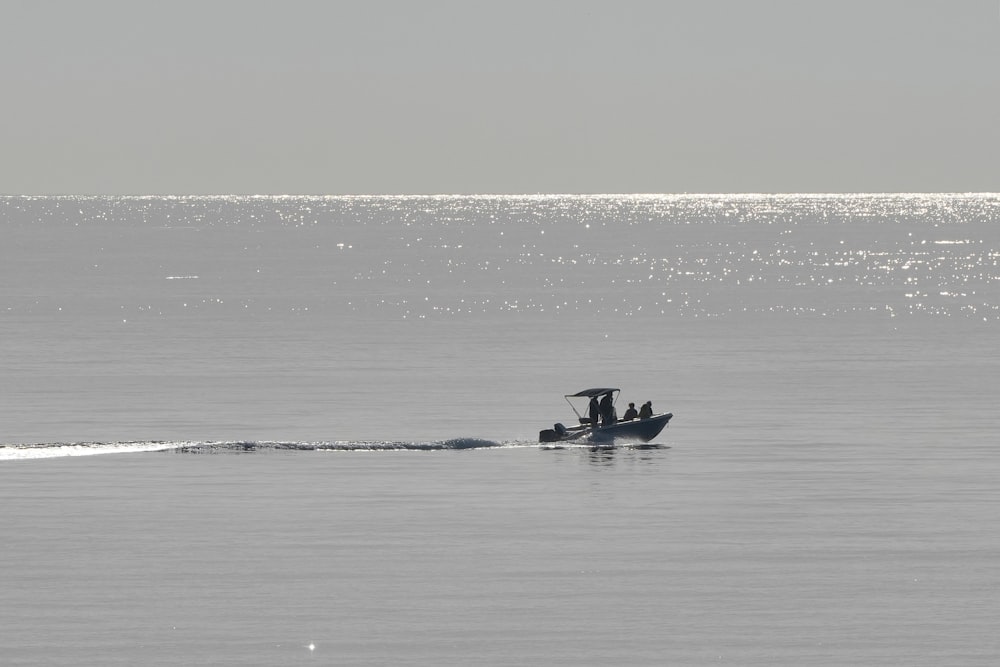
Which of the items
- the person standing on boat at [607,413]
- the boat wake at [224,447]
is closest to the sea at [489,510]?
the boat wake at [224,447]

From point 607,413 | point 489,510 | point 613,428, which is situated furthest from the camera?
point 607,413

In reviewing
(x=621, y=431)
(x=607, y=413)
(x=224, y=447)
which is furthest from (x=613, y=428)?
(x=224, y=447)

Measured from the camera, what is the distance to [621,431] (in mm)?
71125

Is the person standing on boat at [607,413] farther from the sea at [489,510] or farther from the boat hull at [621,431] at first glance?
the sea at [489,510]

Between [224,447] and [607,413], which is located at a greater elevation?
[607,413]

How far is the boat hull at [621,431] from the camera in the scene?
70.2 meters

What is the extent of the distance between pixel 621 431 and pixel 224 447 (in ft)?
50.2

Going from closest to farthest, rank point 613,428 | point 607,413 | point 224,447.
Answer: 1. point 224,447
2. point 613,428
3. point 607,413

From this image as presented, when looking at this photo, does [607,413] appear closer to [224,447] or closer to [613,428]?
[613,428]

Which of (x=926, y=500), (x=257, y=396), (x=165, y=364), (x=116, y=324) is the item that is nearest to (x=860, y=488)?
(x=926, y=500)

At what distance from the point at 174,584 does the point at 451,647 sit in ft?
28.5

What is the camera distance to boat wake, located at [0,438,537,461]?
215 feet

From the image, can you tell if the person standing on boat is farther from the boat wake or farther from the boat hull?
the boat wake

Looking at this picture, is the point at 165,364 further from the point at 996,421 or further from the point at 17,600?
the point at 17,600
